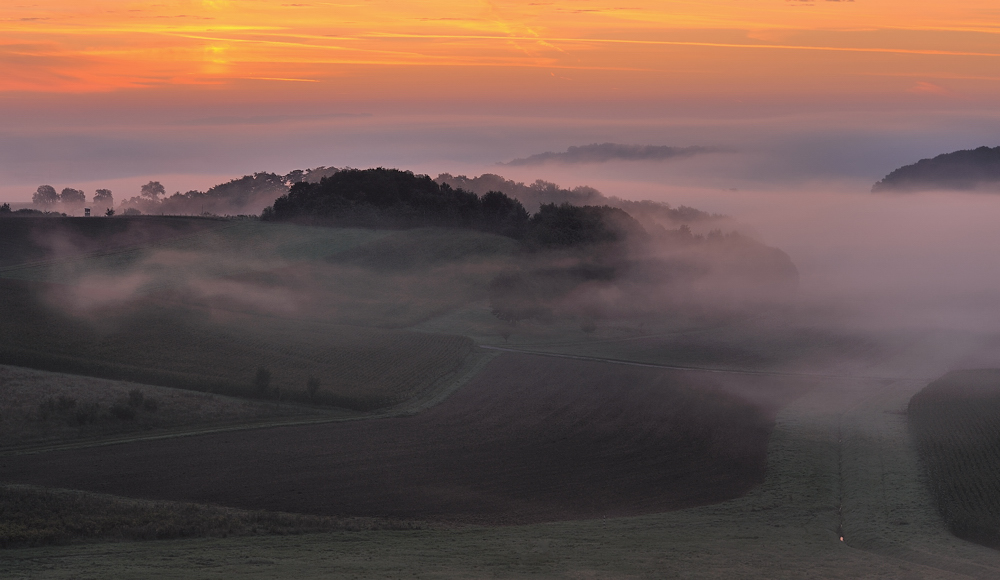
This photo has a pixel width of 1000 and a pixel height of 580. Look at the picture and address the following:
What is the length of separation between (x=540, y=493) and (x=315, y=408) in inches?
682

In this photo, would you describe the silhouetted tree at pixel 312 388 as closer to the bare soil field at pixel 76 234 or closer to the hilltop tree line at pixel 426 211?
the bare soil field at pixel 76 234

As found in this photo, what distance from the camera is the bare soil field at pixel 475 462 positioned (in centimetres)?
2978

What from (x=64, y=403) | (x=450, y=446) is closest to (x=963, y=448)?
(x=450, y=446)

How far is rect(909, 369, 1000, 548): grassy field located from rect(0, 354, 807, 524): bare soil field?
6.56 m

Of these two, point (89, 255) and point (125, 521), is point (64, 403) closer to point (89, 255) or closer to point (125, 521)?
point (125, 521)

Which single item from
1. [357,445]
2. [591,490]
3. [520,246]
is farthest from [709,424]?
[520,246]

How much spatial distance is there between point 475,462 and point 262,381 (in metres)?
15.7

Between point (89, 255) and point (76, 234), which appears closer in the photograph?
point (89, 255)

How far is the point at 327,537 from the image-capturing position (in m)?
25.0

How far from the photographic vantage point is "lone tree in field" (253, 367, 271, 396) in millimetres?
45438

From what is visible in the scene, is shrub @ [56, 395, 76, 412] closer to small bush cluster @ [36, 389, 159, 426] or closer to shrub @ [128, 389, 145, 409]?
small bush cluster @ [36, 389, 159, 426]

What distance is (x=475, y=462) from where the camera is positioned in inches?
1372

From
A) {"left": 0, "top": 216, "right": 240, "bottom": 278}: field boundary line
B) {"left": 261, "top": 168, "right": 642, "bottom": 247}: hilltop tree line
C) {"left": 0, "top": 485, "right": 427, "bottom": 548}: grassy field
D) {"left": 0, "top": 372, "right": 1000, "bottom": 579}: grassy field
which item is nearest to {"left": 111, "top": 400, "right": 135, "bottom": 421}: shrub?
{"left": 0, "top": 485, "right": 427, "bottom": 548}: grassy field

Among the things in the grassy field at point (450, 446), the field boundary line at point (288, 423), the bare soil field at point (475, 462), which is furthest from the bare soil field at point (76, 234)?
the bare soil field at point (475, 462)
